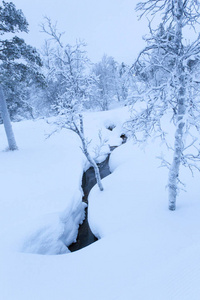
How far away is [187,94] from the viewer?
3.88m

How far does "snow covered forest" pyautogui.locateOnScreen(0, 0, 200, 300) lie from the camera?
12.1 ft

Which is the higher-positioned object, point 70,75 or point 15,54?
point 15,54

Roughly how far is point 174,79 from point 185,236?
4.02 meters

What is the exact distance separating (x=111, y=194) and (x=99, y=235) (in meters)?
2.10

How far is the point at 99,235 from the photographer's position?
6.49 m

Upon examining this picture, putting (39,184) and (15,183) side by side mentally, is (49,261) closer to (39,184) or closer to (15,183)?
(39,184)

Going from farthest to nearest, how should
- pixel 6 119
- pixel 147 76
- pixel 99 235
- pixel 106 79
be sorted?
pixel 106 79
pixel 6 119
pixel 99 235
pixel 147 76

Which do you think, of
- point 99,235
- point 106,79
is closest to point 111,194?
point 99,235

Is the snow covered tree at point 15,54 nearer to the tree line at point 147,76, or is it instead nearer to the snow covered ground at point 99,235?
the tree line at point 147,76

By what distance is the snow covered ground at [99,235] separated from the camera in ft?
12.2

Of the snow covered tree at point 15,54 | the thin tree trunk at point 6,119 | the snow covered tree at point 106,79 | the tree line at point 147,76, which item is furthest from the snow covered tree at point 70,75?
the snow covered tree at point 106,79

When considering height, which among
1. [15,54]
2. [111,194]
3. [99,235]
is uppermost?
[15,54]

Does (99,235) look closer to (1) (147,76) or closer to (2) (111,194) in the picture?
(2) (111,194)

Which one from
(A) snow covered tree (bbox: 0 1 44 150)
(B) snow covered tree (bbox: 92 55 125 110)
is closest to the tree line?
(A) snow covered tree (bbox: 0 1 44 150)
